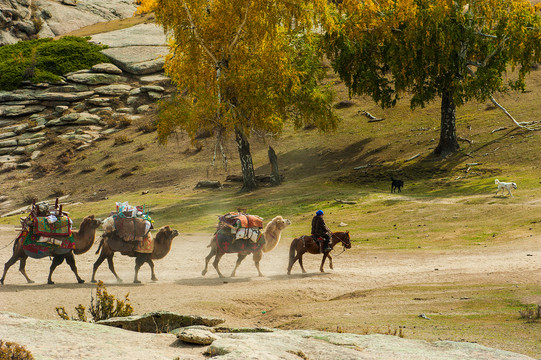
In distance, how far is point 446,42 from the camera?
110 ft

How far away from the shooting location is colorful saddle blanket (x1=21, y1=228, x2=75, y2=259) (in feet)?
51.6

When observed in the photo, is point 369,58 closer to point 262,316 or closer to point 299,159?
point 299,159

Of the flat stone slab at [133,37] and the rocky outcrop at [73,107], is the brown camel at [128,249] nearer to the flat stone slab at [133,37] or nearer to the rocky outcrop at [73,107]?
the rocky outcrop at [73,107]

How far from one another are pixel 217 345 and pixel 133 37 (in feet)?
241

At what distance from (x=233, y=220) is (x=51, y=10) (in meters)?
80.0

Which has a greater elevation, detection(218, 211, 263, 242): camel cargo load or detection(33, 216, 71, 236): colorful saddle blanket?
detection(33, 216, 71, 236): colorful saddle blanket

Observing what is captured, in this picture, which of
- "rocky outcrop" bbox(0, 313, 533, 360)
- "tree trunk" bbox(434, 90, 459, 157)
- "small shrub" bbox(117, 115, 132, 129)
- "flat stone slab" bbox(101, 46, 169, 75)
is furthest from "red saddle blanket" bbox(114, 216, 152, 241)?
"flat stone slab" bbox(101, 46, 169, 75)

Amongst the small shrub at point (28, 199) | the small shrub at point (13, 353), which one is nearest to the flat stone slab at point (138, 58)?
the small shrub at point (28, 199)

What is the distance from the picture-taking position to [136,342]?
27.8 feet

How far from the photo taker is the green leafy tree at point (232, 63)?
3319 cm

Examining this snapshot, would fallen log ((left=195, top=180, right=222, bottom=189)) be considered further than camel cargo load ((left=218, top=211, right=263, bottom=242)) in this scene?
Yes

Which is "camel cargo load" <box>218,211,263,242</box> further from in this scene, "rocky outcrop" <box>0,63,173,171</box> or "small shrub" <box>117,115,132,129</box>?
"small shrub" <box>117,115,132,129</box>

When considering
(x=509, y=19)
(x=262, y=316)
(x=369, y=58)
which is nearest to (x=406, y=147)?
(x=369, y=58)

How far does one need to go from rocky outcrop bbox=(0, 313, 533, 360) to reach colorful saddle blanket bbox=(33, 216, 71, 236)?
259 inches
